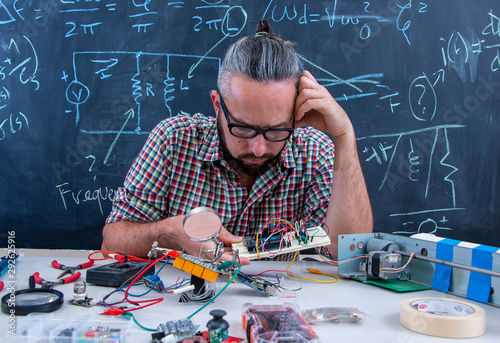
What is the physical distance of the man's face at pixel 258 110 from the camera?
4.71ft

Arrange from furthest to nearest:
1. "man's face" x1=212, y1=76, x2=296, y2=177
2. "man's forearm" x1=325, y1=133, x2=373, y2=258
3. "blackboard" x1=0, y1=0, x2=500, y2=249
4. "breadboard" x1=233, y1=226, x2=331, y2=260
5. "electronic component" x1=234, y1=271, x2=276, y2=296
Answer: "blackboard" x1=0, y1=0, x2=500, y2=249 < "man's forearm" x1=325, y1=133, x2=373, y2=258 < "man's face" x1=212, y1=76, x2=296, y2=177 < "breadboard" x1=233, y1=226, x2=331, y2=260 < "electronic component" x1=234, y1=271, x2=276, y2=296

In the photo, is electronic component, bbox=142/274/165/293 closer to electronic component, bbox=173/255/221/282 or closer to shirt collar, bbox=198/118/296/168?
electronic component, bbox=173/255/221/282

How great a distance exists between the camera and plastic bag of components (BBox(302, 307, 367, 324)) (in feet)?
2.96

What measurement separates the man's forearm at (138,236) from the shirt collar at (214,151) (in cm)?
41

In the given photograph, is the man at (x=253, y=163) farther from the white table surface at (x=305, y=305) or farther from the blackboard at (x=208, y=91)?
the blackboard at (x=208, y=91)

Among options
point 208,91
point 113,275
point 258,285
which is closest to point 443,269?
point 258,285

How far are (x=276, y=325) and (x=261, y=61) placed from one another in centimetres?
101

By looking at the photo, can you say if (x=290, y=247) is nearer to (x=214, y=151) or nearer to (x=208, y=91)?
(x=214, y=151)

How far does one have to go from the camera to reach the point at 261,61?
4.91 feet

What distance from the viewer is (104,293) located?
1097 millimetres

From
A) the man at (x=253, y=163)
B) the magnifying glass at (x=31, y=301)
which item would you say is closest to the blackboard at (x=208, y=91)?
the man at (x=253, y=163)

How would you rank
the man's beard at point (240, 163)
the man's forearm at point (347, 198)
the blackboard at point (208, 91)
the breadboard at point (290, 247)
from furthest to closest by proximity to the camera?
the blackboard at point (208, 91)
the man's beard at point (240, 163)
the man's forearm at point (347, 198)
the breadboard at point (290, 247)

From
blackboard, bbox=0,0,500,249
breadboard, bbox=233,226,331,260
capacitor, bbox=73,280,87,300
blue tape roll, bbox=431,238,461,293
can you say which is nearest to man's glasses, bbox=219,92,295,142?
breadboard, bbox=233,226,331,260

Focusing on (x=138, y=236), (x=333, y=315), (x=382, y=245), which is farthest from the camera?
(x=138, y=236)
